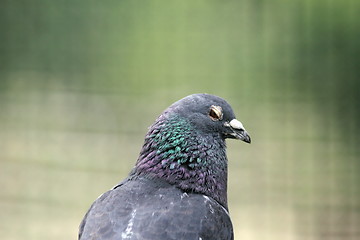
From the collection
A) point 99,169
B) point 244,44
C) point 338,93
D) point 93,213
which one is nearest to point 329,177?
point 338,93

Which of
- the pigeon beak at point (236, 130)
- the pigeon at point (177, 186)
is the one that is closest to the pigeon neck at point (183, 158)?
the pigeon at point (177, 186)

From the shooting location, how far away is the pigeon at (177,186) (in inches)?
123

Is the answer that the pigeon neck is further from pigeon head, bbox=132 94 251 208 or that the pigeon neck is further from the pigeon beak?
the pigeon beak

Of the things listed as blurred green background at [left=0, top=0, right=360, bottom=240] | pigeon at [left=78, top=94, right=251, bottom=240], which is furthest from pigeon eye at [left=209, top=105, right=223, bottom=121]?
blurred green background at [left=0, top=0, right=360, bottom=240]

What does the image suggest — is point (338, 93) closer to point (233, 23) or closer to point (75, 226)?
point (233, 23)

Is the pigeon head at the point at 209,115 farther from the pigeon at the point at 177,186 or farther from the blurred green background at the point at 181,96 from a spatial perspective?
the blurred green background at the point at 181,96

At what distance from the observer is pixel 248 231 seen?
7023mm

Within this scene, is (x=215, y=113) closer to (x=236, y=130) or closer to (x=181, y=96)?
(x=236, y=130)

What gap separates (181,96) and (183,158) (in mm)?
3533

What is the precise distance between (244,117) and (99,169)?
4.92 ft

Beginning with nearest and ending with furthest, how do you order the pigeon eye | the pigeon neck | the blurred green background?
the pigeon neck
the pigeon eye
the blurred green background

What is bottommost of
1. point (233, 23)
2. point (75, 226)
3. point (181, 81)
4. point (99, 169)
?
point (75, 226)

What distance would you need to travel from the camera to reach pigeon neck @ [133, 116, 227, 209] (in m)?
3.50

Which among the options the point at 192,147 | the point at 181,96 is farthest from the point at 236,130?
the point at 181,96
